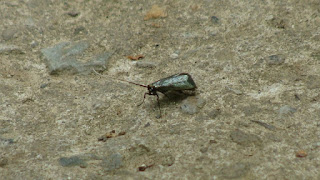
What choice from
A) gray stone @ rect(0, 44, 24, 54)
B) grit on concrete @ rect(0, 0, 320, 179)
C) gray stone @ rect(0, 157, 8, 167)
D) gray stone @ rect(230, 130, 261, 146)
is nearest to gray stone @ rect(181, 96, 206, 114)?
grit on concrete @ rect(0, 0, 320, 179)

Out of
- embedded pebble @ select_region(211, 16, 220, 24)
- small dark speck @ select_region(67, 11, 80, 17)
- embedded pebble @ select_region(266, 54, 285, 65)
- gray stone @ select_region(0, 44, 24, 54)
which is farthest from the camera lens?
small dark speck @ select_region(67, 11, 80, 17)

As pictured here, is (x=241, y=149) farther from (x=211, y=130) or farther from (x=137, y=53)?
(x=137, y=53)

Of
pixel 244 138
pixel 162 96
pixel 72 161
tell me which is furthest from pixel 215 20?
pixel 72 161

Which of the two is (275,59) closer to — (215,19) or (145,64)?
(215,19)

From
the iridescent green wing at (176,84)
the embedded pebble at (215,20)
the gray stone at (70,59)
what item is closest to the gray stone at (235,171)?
the iridescent green wing at (176,84)

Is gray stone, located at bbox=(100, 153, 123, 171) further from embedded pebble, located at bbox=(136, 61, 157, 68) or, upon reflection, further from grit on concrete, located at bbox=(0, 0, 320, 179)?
embedded pebble, located at bbox=(136, 61, 157, 68)

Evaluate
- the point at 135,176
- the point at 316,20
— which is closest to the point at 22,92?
the point at 135,176
